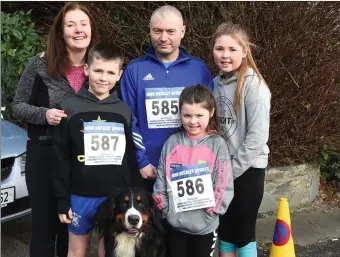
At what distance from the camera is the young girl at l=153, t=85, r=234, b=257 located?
11.2 ft

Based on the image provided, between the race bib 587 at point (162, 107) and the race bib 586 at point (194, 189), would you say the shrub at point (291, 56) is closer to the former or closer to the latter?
the race bib 587 at point (162, 107)

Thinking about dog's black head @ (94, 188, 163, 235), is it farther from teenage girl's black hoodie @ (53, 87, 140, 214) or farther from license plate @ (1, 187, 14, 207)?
license plate @ (1, 187, 14, 207)

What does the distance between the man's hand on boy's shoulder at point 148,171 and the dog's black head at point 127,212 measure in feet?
0.95

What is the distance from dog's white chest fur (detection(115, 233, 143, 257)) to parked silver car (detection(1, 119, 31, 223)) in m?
1.66

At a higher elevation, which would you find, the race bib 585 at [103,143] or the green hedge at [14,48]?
the green hedge at [14,48]

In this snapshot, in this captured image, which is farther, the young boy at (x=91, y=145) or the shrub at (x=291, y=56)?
the shrub at (x=291, y=56)

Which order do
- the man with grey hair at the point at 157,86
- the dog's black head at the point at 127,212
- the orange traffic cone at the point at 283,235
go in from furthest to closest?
the orange traffic cone at the point at 283,235 → the man with grey hair at the point at 157,86 → the dog's black head at the point at 127,212

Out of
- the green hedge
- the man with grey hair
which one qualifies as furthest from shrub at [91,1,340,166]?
the man with grey hair

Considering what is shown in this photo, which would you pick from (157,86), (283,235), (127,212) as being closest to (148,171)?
(127,212)

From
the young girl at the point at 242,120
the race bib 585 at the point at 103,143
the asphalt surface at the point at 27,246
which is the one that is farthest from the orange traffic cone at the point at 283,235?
the race bib 585 at the point at 103,143

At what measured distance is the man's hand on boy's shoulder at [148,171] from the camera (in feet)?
12.0

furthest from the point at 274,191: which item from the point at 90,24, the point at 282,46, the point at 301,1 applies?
the point at 90,24

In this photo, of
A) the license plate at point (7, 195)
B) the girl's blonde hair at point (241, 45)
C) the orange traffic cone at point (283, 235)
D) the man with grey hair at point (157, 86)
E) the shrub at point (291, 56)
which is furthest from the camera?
the shrub at point (291, 56)

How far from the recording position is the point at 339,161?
6.96 metres
